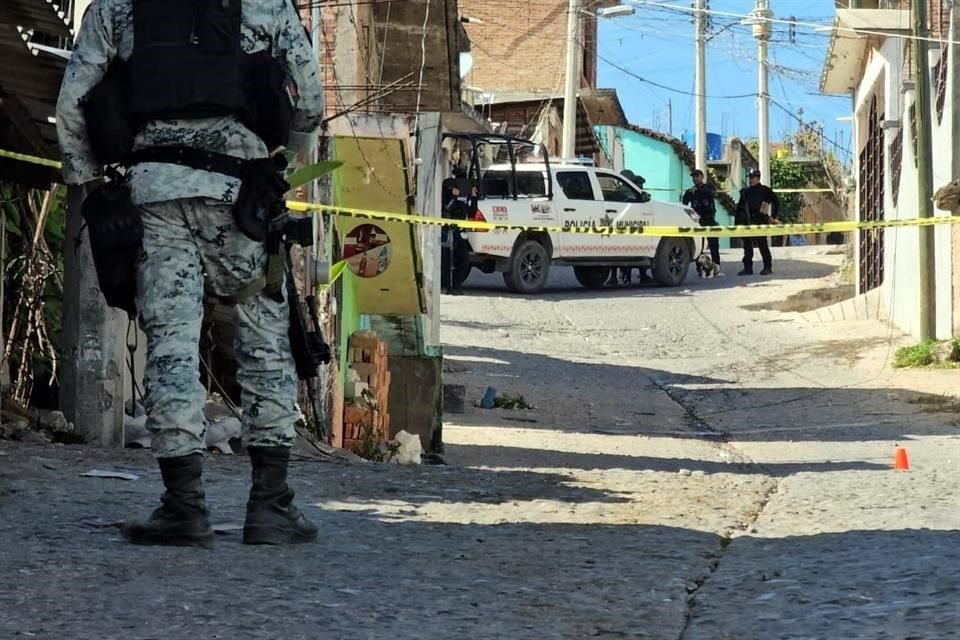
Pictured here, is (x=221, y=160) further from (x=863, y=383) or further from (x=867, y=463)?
(x=863, y=383)

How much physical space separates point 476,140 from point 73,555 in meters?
18.9

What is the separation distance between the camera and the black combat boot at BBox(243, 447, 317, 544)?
4.76 metres

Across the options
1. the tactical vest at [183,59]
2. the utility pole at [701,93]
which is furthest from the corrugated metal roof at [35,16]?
the utility pole at [701,93]

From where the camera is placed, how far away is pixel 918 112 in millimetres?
17500

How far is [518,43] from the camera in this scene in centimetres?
4538

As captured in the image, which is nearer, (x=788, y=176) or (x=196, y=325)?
(x=196, y=325)

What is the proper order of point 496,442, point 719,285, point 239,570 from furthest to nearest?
point 719,285 < point 496,442 < point 239,570

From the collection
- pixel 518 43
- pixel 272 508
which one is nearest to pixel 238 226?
pixel 272 508

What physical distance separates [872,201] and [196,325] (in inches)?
834

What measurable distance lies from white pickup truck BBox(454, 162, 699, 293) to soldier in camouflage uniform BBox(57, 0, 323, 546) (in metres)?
18.4

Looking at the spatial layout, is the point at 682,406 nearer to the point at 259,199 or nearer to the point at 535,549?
the point at 535,549

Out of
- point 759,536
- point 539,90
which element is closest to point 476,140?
point 759,536

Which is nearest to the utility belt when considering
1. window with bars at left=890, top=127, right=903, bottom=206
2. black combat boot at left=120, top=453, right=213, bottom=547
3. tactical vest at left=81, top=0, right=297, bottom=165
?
tactical vest at left=81, top=0, right=297, bottom=165

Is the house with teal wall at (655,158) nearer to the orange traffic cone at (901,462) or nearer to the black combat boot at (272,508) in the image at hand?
the orange traffic cone at (901,462)
